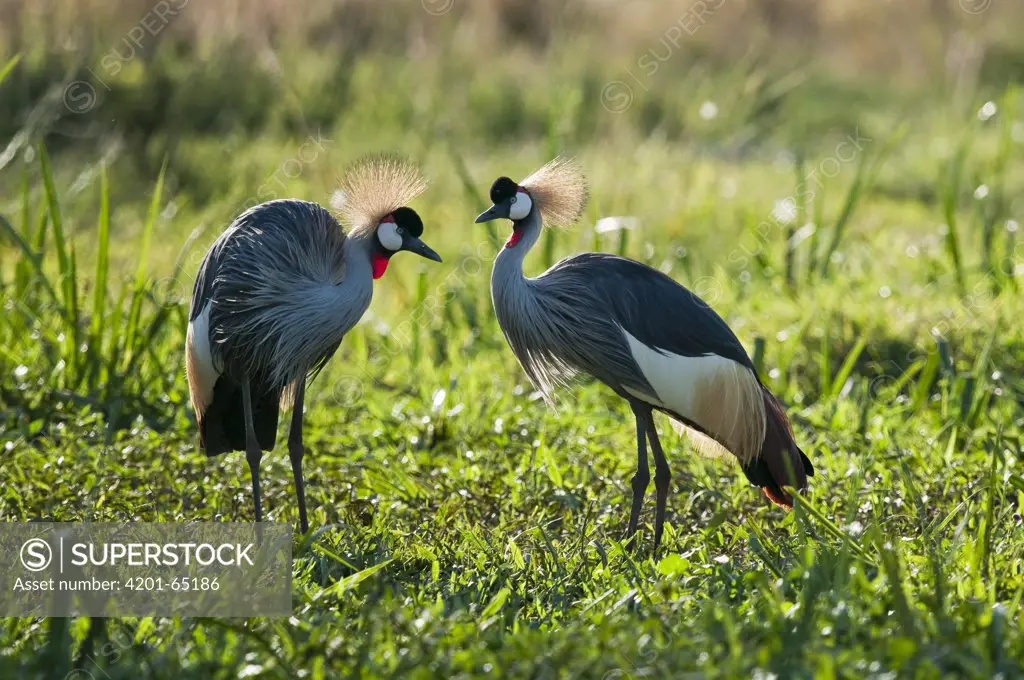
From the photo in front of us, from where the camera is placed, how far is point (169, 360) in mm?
4508

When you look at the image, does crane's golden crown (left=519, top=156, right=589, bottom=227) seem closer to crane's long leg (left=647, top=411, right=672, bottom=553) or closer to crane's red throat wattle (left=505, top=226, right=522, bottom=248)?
crane's red throat wattle (left=505, top=226, right=522, bottom=248)

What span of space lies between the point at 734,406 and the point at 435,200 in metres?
4.69

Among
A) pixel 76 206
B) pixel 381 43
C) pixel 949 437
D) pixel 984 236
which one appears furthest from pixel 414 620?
pixel 381 43

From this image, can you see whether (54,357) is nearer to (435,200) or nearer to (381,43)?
(435,200)

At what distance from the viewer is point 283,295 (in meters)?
3.42

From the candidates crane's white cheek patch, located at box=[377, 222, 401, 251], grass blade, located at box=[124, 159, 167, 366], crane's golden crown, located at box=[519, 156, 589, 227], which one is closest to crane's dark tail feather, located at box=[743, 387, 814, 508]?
crane's golden crown, located at box=[519, 156, 589, 227]

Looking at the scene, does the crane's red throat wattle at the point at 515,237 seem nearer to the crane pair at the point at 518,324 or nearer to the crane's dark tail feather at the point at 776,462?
the crane pair at the point at 518,324

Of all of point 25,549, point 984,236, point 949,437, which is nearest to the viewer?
point 25,549

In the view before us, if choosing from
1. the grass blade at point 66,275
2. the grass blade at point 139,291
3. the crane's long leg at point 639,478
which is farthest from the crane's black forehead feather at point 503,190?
the grass blade at point 66,275

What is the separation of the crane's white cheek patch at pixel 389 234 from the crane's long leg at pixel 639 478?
2.67ft

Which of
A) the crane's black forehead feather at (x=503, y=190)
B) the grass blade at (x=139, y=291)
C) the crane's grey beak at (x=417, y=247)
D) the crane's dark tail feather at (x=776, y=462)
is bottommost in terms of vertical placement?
the crane's dark tail feather at (x=776, y=462)

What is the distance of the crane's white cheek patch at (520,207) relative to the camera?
3.53 m

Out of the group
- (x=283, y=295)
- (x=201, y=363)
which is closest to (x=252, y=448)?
(x=201, y=363)

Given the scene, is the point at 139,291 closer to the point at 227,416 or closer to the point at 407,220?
the point at 227,416
